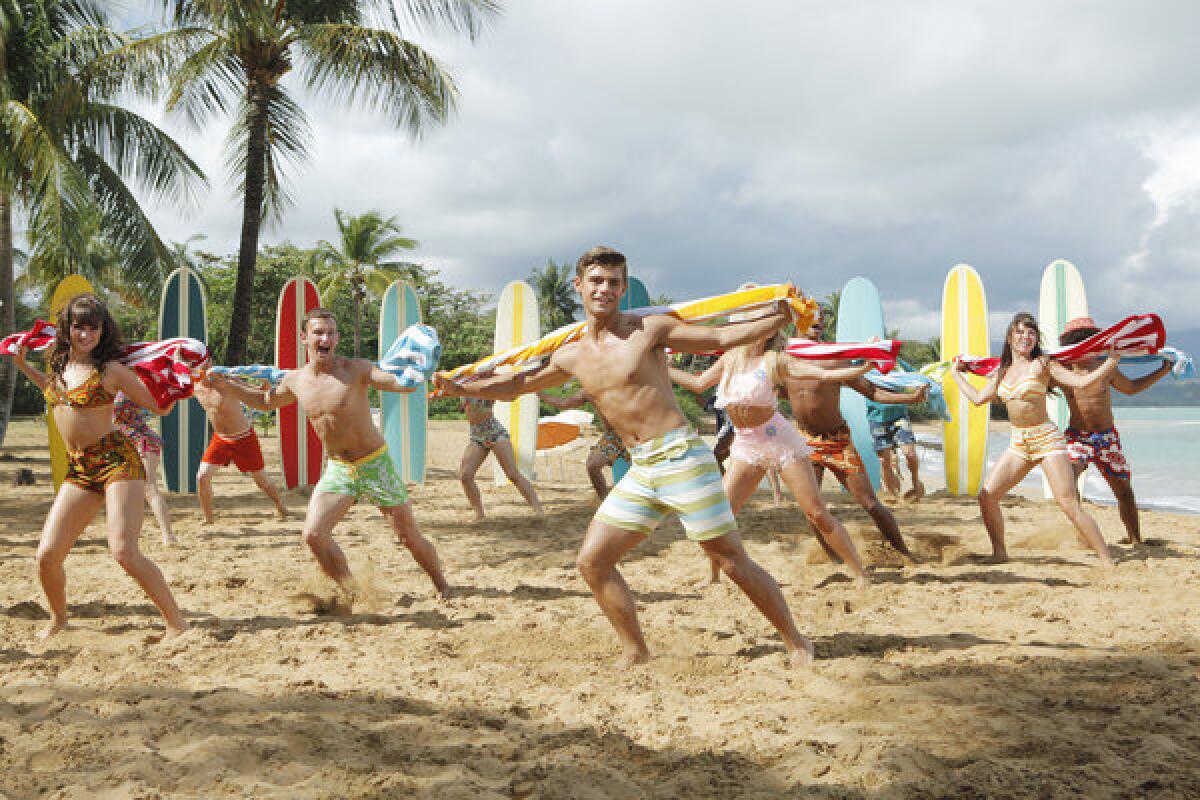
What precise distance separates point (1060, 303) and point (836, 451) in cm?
613

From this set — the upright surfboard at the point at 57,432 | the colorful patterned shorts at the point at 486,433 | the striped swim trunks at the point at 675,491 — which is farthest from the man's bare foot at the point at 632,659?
the upright surfboard at the point at 57,432

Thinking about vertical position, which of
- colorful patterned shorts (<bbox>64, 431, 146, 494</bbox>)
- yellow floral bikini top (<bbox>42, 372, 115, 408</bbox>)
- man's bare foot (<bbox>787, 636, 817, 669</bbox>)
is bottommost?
→ man's bare foot (<bbox>787, 636, 817, 669</bbox>)

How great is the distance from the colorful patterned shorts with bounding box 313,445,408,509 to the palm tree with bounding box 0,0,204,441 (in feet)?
33.9

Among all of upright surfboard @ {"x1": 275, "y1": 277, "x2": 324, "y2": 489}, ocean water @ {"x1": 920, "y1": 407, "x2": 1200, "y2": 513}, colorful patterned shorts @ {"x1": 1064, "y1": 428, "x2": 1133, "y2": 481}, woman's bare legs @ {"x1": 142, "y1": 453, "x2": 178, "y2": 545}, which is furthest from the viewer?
ocean water @ {"x1": 920, "y1": 407, "x2": 1200, "y2": 513}

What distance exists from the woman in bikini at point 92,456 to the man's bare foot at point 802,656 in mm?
3269

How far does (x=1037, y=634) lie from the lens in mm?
4246

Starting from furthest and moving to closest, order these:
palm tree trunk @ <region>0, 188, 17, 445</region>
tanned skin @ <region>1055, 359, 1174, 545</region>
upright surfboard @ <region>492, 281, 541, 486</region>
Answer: palm tree trunk @ <region>0, 188, 17, 445</region> < upright surfboard @ <region>492, 281, 541, 486</region> < tanned skin @ <region>1055, 359, 1174, 545</region>

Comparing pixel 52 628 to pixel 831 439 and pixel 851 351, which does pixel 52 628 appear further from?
pixel 831 439

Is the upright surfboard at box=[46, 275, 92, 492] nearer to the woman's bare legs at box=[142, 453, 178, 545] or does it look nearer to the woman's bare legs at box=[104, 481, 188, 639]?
the woman's bare legs at box=[142, 453, 178, 545]

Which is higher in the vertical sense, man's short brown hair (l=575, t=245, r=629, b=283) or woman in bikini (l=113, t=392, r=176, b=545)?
man's short brown hair (l=575, t=245, r=629, b=283)

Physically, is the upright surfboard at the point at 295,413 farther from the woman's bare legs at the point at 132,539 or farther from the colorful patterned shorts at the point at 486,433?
the woman's bare legs at the point at 132,539

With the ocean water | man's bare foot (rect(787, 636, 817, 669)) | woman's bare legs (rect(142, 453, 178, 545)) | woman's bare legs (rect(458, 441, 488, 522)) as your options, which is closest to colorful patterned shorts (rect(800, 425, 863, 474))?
man's bare foot (rect(787, 636, 817, 669))

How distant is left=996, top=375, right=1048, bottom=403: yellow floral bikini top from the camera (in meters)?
5.79

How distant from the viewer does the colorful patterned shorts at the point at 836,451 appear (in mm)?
5770
